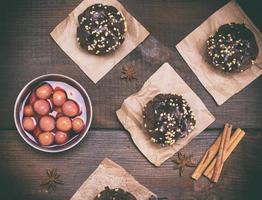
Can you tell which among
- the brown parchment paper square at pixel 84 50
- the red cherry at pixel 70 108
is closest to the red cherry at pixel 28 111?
the red cherry at pixel 70 108

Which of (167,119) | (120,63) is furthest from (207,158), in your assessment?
(120,63)

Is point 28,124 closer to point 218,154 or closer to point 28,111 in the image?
point 28,111

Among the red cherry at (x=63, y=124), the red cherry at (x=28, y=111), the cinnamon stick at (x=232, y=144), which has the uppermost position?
the red cherry at (x=28, y=111)

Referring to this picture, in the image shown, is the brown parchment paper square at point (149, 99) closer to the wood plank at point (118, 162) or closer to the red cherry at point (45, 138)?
the wood plank at point (118, 162)

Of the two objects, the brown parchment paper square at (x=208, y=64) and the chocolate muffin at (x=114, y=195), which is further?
the brown parchment paper square at (x=208, y=64)

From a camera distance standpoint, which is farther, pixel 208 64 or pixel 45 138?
pixel 208 64

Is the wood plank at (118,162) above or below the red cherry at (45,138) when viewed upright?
below

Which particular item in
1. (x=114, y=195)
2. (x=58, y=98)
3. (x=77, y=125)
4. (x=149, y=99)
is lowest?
(x=114, y=195)
